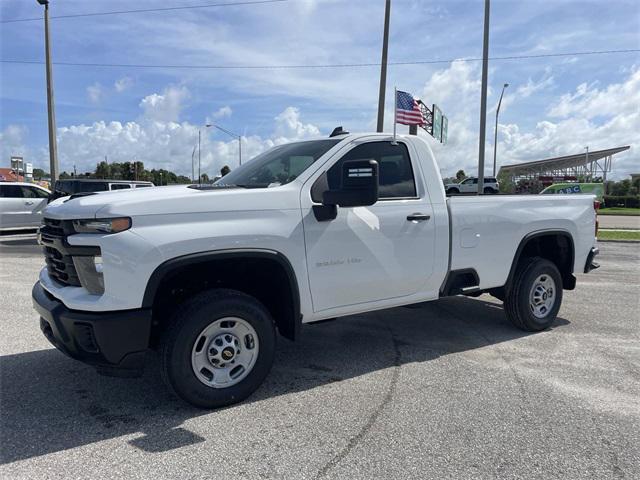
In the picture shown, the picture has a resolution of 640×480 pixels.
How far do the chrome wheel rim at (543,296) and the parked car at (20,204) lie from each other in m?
14.9

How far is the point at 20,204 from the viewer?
634 inches

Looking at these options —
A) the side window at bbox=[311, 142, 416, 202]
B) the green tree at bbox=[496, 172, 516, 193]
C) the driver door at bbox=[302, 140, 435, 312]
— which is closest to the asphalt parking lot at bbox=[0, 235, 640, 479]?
the driver door at bbox=[302, 140, 435, 312]

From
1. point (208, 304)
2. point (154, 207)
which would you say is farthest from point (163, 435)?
point (154, 207)

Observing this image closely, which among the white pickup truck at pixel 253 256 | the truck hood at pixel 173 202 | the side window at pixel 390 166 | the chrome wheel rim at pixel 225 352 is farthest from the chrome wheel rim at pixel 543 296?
the chrome wheel rim at pixel 225 352

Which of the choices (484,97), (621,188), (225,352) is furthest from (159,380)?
(621,188)

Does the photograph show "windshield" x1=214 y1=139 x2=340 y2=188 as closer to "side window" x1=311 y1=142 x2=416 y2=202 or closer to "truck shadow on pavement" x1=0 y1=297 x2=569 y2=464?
"side window" x1=311 y1=142 x2=416 y2=202

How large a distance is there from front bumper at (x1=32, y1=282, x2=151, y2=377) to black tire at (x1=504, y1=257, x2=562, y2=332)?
3905 millimetres

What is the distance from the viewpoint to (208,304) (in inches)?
140

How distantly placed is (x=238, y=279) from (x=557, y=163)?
206 feet

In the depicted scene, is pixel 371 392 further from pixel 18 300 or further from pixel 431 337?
pixel 18 300

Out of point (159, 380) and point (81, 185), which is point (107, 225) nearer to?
point (159, 380)

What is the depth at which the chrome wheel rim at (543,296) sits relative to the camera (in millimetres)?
5707

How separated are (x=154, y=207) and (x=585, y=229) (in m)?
4.96

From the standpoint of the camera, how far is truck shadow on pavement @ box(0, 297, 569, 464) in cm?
332
